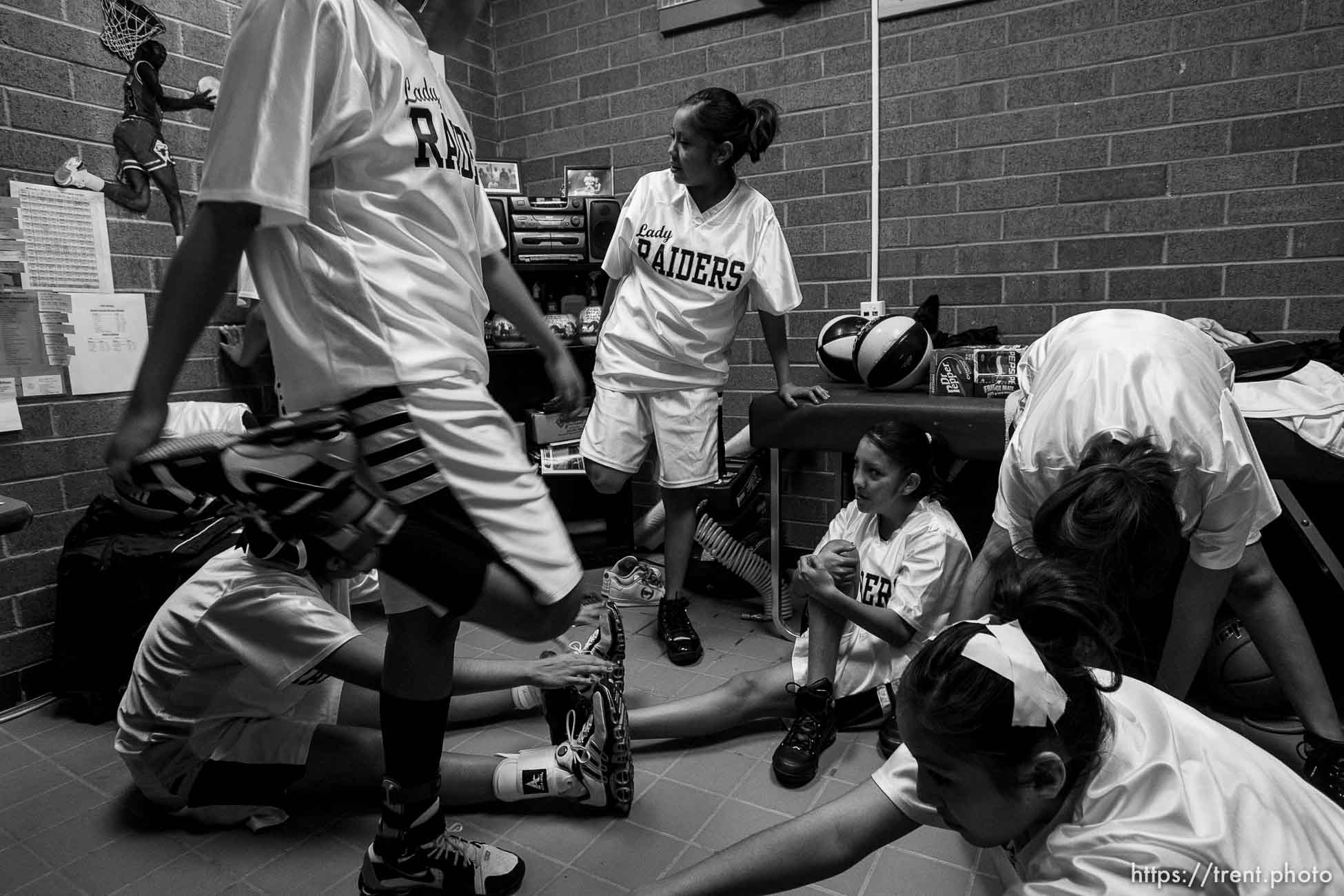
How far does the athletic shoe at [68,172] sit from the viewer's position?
2441mm

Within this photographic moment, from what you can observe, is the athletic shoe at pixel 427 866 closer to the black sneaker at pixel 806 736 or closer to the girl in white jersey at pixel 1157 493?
the black sneaker at pixel 806 736

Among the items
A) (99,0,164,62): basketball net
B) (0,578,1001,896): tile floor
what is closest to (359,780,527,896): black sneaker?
(0,578,1001,896): tile floor

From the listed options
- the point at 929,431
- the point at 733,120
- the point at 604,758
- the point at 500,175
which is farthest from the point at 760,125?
the point at 604,758

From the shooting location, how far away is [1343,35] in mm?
2576

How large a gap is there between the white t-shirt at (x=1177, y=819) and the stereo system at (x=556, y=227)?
10.2 feet

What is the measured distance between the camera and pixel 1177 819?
30.5 inches

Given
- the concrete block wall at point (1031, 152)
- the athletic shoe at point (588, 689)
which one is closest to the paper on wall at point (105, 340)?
the athletic shoe at point (588, 689)

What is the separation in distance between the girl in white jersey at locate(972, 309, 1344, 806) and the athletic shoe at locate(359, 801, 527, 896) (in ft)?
3.66

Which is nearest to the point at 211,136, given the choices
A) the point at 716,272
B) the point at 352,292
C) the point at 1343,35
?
the point at 352,292

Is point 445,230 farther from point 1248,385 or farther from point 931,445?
point 1248,385

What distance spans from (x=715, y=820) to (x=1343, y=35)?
3065mm

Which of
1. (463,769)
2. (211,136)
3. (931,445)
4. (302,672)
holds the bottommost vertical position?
(463,769)

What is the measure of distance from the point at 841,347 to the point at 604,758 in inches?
68.3

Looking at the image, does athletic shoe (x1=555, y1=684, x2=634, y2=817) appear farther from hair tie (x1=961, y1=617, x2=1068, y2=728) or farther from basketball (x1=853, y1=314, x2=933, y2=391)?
basketball (x1=853, y1=314, x2=933, y2=391)
